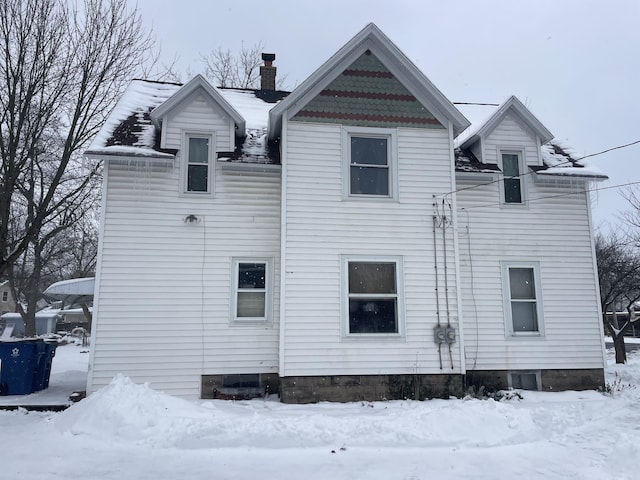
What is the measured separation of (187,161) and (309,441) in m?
6.21

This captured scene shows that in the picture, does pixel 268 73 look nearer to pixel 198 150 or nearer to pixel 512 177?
pixel 198 150

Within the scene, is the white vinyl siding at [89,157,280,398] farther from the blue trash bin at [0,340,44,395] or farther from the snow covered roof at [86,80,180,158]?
the blue trash bin at [0,340,44,395]

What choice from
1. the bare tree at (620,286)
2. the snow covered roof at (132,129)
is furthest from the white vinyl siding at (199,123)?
the bare tree at (620,286)

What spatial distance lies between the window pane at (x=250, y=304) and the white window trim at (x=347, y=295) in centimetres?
173

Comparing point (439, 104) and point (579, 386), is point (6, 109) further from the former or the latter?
point (579, 386)

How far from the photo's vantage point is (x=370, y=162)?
33.1 ft

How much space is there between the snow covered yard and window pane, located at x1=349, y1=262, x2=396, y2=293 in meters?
2.33

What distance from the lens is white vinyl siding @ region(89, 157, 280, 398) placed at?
929 centimetres

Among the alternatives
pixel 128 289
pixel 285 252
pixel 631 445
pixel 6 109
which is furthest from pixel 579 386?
pixel 6 109

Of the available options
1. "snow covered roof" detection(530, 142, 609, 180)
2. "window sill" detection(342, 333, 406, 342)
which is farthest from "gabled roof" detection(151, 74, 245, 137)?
"snow covered roof" detection(530, 142, 609, 180)

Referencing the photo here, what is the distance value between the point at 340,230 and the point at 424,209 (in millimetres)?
1832

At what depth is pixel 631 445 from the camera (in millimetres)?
5934

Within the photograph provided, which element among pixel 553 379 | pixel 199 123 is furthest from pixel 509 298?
pixel 199 123

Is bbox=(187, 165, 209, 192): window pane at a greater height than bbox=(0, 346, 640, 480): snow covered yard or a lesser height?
greater
